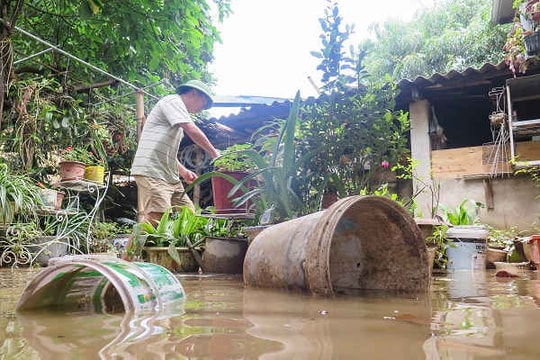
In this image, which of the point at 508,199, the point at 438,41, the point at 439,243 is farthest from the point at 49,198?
the point at 438,41

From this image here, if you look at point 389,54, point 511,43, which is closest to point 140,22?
point 511,43

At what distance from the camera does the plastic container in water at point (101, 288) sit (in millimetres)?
1358

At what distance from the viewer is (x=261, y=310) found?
143 cm

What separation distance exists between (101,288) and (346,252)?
1214 millimetres

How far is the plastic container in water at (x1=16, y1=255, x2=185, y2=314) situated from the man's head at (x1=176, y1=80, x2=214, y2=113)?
2.49m

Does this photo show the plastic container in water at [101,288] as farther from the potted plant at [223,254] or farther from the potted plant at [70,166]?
the potted plant at [70,166]

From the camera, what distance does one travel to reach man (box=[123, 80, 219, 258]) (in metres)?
3.74

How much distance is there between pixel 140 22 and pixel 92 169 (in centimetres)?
254

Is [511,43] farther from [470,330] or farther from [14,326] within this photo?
[14,326]

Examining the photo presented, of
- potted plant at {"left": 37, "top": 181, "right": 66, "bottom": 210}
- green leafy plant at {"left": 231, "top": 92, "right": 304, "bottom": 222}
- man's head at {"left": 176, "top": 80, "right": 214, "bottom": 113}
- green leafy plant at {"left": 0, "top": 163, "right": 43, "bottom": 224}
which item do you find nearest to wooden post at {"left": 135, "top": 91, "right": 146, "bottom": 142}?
potted plant at {"left": 37, "top": 181, "right": 66, "bottom": 210}

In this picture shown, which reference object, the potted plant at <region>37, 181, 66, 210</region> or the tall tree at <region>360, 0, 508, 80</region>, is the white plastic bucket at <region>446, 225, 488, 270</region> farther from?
the tall tree at <region>360, 0, 508, 80</region>

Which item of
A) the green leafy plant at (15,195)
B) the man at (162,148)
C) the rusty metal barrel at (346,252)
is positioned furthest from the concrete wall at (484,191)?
the green leafy plant at (15,195)

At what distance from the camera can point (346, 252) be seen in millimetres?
2301

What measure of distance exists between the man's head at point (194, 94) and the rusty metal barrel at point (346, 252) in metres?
1.92
